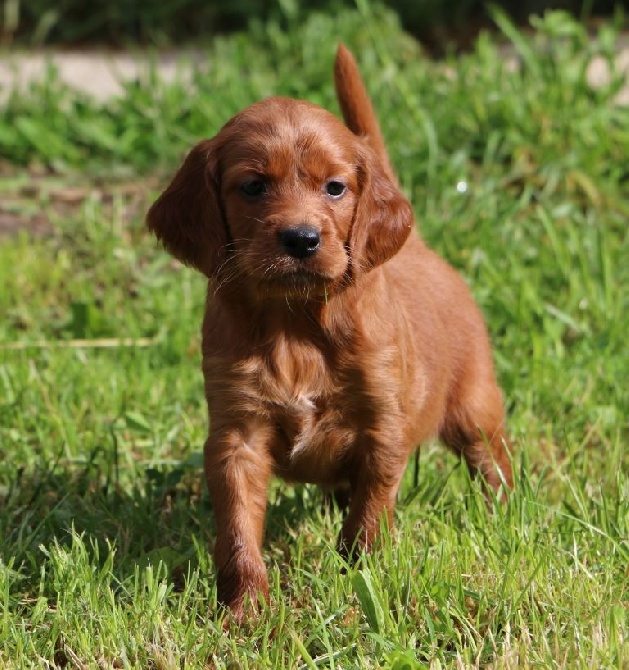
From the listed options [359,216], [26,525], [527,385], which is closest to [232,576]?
[26,525]

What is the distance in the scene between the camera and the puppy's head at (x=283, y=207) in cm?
316

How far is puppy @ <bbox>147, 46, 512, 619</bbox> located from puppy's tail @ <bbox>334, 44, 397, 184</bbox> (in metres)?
0.48

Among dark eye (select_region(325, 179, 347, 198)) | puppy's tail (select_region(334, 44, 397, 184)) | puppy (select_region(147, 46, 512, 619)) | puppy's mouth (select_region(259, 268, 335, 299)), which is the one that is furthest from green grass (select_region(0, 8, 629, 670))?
puppy's tail (select_region(334, 44, 397, 184))

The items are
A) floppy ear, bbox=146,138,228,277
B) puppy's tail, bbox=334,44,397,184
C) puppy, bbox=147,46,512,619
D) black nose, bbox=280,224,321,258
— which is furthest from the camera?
puppy's tail, bbox=334,44,397,184

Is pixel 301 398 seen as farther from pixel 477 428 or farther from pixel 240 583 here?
pixel 477 428

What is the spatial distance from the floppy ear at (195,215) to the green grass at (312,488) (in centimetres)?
78

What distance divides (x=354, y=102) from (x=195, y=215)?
85 cm

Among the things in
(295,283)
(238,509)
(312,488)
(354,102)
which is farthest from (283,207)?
(312,488)

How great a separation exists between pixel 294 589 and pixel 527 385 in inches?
62.9

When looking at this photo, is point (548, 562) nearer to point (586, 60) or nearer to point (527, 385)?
point (527, 385)

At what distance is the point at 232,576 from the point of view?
10.9ft

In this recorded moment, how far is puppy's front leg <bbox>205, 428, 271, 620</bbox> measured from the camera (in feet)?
10.8

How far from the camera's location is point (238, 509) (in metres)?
3.34

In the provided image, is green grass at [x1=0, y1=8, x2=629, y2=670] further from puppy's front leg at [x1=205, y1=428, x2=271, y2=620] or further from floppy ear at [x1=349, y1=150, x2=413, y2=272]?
floppy ear at [x1=349, y1=150, x2=413, y2=272]
